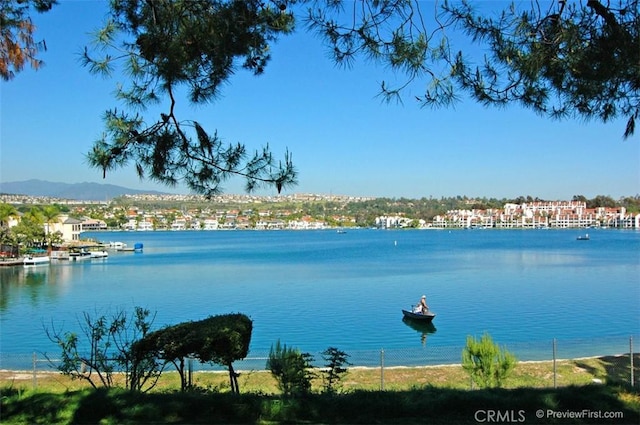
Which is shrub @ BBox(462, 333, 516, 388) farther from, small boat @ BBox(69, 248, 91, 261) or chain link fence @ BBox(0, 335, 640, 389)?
small boat @ BBox(69, 248, 91, 261)

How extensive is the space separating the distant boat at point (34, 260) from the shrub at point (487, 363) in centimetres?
5690

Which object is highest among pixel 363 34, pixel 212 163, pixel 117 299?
pixel 363 34

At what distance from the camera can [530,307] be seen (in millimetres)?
28031

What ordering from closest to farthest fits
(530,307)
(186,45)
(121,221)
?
(186,45) < (530,307) < (121,221)

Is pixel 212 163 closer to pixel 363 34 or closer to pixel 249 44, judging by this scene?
pixel 249 44

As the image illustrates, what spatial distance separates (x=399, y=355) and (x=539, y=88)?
11.0 m

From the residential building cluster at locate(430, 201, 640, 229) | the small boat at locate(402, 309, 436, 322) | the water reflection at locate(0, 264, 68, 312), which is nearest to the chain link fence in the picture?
the small boat at locate(402, 309, 436, 322)

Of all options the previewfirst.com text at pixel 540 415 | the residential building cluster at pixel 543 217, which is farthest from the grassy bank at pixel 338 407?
the residential building cluster at pixel 543 217

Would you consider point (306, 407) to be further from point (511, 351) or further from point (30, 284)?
point (30, 284)

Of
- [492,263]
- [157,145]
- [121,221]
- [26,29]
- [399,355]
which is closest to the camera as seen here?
[157,145]

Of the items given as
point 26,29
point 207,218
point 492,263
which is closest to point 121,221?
point 207,218

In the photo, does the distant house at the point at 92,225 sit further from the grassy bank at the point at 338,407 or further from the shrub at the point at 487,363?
the grassy bank at the point at 338,407

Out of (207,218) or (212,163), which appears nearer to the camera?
(212,163)

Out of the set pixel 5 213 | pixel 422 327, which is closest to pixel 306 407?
pixel 422 327
